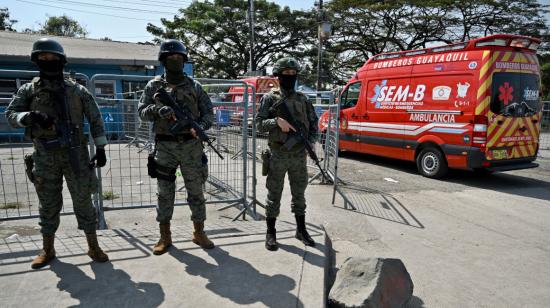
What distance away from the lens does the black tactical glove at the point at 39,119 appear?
8.39 feet

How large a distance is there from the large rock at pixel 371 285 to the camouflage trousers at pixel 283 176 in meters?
0.84

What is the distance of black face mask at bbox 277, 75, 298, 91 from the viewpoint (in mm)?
3432

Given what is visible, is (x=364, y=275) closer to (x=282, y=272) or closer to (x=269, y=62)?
(x=282, y=272)

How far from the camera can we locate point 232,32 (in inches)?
1047

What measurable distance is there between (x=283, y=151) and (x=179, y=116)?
1023mm

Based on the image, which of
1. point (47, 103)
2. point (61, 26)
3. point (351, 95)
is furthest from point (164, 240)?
point (61, 26)

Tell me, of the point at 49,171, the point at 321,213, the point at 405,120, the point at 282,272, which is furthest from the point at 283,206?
the point at 405,120

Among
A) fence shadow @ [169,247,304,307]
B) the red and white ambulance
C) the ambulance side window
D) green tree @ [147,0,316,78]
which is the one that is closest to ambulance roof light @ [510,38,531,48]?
the red and white ambulance

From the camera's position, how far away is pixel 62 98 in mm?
2781

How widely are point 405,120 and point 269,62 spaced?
22.7 metres

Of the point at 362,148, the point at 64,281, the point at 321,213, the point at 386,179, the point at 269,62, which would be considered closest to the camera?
the point at 64,281

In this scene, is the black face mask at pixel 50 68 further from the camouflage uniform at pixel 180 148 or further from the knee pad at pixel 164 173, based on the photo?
the knee pad at pixel 164 173

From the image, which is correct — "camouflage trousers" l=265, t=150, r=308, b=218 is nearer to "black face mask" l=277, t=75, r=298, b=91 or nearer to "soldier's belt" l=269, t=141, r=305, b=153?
"soldier's belt" l=269, t=141, r=305, b=153

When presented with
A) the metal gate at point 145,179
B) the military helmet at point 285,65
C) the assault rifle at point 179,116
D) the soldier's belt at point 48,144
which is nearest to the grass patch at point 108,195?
the metal gate at point 145,179
